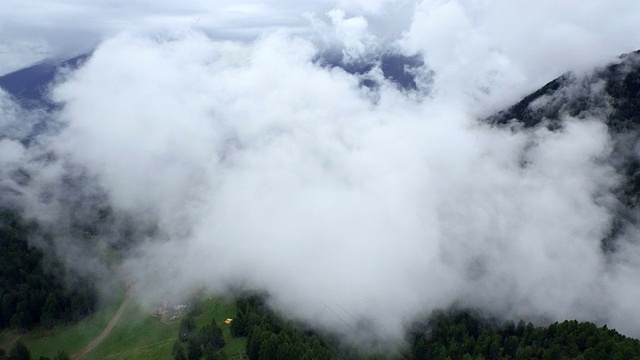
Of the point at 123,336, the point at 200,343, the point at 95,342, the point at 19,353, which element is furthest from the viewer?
the point at 123,336

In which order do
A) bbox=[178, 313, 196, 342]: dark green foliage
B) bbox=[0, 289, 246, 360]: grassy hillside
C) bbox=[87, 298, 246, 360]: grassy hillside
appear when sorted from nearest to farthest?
bbox=[87, 298, 246, 360]: grassy hillside
bbox=[178, 313, 196, 342]: dark green foliage
bbox=[0, 289, 246, 360]: grassy hillside

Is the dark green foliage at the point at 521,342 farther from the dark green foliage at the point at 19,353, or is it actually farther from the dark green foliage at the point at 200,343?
the dark green foliage at the point at 19,353

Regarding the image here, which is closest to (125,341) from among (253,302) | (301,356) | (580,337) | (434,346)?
(253,302)

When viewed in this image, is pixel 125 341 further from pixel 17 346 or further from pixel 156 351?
pixel 17 346

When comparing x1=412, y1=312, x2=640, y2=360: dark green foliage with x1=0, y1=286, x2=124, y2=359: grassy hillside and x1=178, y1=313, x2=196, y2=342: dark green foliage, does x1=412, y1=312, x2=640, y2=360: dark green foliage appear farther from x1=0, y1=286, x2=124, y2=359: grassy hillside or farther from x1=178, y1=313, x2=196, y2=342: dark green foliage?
x1=0, y1=286, x2=124, y2=359: grassy hillside

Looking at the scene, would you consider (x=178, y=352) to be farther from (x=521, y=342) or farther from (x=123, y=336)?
(x=521, y=342)

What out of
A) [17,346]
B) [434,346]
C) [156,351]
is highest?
[434,346]

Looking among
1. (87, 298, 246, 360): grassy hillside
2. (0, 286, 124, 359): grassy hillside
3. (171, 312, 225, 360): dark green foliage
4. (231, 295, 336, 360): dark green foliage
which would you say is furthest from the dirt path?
(231, 295, 336, 360): dark green foliage

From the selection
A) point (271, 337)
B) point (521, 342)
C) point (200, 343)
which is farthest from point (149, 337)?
point (521, 342)

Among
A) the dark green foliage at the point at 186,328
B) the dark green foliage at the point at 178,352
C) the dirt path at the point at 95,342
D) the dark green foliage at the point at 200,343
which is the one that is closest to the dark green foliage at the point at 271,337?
the dark green foliage at the point at 200,343
